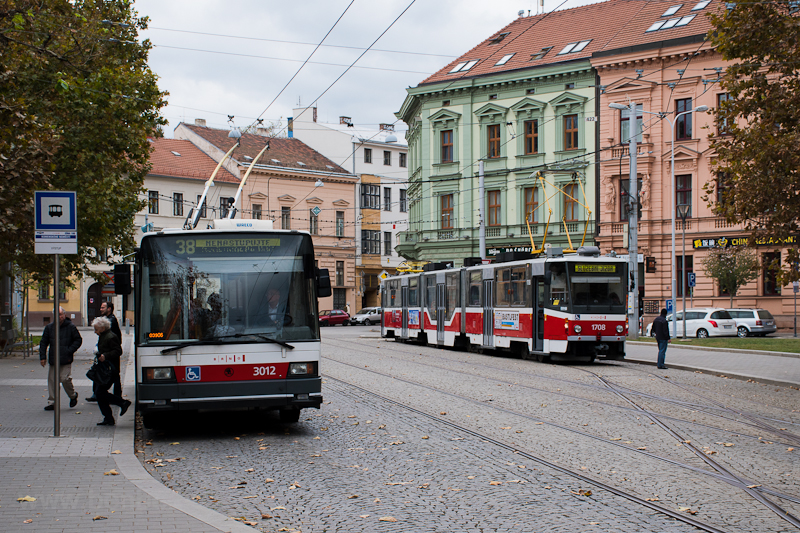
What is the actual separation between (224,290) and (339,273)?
59.7 m

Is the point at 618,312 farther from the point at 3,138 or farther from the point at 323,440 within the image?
the point at 3,138

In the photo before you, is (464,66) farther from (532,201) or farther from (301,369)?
(301,369)

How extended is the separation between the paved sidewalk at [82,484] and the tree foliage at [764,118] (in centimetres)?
1213

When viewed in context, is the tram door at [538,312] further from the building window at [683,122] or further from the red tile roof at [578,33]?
the red tile roof at [578,33]

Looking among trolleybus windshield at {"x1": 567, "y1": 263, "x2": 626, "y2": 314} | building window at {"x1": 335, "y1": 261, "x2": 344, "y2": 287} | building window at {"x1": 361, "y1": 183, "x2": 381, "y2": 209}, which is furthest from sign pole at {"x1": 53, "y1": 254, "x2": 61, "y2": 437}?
building window at {"x1": 361, "y1": 183, "x2": 381, "y2": 209}

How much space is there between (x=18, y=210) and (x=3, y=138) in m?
4.22

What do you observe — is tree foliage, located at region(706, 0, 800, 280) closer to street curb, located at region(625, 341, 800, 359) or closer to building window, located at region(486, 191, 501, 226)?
street curb, located at region(625, 341, 800, 359)

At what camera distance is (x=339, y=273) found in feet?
231

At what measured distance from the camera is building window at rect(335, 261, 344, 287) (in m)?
70.2

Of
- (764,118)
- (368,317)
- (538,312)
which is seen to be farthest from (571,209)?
(764,118)

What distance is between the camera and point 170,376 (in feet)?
34.4

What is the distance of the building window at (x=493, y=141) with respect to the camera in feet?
160

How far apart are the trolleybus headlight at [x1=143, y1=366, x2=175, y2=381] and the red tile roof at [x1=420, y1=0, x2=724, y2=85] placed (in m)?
37.2

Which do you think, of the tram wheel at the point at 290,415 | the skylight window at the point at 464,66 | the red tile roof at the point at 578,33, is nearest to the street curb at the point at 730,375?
the tram wheel at the point at 290,415
